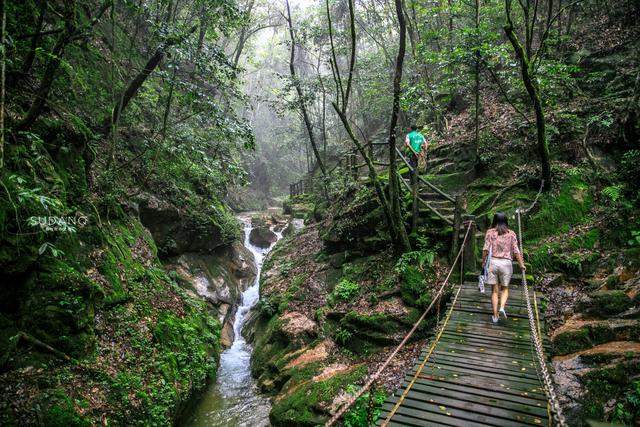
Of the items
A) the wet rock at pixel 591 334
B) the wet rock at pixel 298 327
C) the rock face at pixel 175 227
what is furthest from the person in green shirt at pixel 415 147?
the rock face at pixel 175 227

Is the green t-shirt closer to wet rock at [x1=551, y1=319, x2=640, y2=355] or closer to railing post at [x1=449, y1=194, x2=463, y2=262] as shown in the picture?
railing post at [x1=449, y1=194, x2=463, y2=262]

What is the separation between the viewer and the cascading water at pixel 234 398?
804 cm

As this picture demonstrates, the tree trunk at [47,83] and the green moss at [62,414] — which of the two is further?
the tree trunk at [47,83]

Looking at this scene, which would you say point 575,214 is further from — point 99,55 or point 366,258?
point 99,55

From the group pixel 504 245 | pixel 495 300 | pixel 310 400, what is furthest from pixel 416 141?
pixel 310 400

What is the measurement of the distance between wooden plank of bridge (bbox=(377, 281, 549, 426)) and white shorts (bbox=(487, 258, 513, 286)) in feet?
2.86

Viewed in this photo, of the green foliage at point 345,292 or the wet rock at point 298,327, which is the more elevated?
the green foliage at point 345,292

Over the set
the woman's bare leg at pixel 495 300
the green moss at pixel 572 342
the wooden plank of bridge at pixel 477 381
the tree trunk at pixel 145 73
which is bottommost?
the wooden plank of bridge at pixel 477 381

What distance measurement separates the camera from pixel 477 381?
5.17 meters

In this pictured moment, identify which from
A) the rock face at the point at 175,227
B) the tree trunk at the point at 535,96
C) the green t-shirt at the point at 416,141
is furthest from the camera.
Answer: the rock face at the point at 175,227

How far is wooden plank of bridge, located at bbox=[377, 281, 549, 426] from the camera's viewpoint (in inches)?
175

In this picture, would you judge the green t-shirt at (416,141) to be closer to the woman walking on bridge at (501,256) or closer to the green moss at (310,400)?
the woman walking on bridge at (501,256)

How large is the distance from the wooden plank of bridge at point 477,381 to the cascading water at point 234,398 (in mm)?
4257

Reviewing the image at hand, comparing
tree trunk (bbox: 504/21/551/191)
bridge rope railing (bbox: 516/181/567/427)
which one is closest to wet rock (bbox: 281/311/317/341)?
bridge rope railing (bbox: 516/181/567/427)
